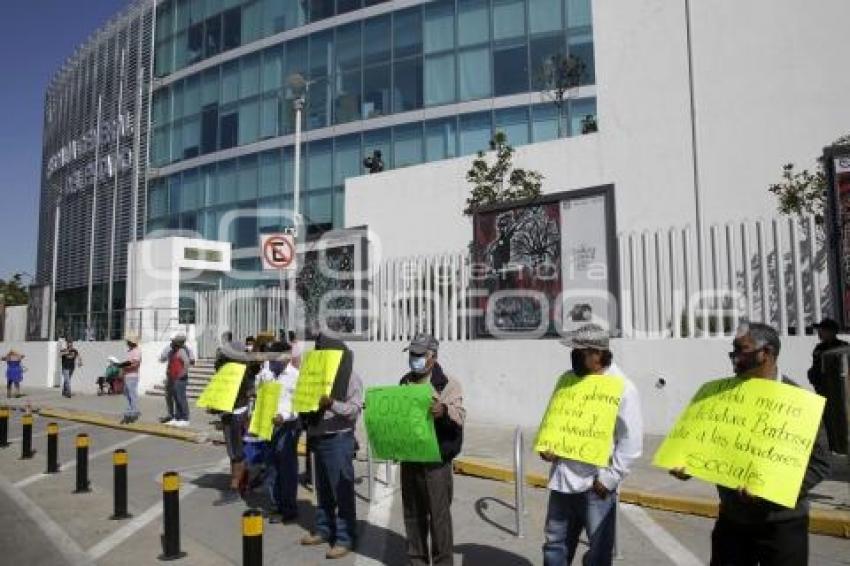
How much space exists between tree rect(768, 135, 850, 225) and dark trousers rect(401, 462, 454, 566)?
10.5m

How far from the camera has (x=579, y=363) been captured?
169 inches

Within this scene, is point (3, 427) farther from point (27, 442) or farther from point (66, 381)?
point (66, 381)

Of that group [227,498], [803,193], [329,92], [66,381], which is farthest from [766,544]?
[329,92]

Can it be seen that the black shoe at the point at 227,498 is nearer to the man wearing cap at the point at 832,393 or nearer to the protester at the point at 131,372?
the man wearing cap at the point at 832,393

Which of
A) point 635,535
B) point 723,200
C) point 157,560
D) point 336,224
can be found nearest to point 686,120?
point 723,200

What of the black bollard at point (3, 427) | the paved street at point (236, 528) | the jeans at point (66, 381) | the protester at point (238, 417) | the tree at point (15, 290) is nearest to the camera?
the paved street at point (236, 528)

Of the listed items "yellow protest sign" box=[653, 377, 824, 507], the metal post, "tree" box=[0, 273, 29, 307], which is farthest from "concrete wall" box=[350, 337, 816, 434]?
"tree" box=[0, 273, 29, 307]

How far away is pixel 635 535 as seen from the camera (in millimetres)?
6523

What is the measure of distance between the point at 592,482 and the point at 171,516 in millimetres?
3798

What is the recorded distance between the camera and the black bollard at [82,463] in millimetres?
8617

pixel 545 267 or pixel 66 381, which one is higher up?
pixel 545 267

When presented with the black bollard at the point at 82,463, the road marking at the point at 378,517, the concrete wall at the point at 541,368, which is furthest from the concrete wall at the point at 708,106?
the black bollard at the point at 82,463

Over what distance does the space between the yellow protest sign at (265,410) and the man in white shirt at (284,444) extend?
0.06m

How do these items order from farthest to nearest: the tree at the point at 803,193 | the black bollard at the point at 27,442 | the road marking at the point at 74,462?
the tree at the point at 803,193, the black bollard at the point at 27,442, the road marking at the point at 74,462
